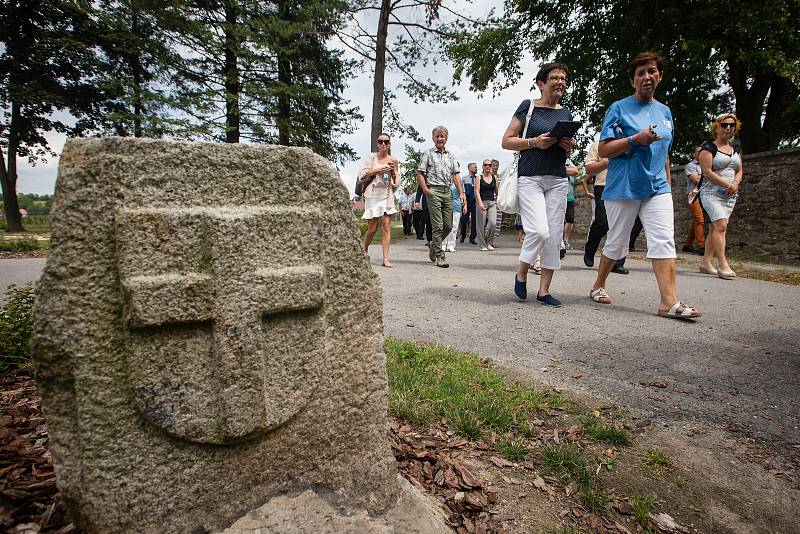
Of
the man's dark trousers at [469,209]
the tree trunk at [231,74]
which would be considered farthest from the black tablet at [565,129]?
the tree trunk at [231,74]

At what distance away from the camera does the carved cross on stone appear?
4.09 feet

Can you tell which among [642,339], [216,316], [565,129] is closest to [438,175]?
[565,129]

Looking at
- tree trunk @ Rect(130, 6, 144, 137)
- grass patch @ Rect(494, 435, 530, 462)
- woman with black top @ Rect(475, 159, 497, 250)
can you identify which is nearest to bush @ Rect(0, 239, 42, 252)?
tree trunk @ Rect(130, 6, 144, 137)

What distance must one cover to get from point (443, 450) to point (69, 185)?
69.9 inches


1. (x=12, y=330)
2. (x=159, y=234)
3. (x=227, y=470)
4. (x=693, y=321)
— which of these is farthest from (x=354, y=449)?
(x=693, y=321)

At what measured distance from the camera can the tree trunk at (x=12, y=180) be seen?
16.0 meters

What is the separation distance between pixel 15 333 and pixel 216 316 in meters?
2.12

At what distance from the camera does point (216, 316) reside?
1307 mm

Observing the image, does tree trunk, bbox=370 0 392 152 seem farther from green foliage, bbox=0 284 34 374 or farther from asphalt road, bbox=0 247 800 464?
green foliage, bbox=0 284 34 374

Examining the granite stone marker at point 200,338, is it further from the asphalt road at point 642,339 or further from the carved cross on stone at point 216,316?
the asphalt road at point 642,339

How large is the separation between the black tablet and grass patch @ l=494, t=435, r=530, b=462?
2.88 meters

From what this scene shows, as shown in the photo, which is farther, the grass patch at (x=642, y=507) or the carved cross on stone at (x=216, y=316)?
the grass patch at (x=642, y=507)

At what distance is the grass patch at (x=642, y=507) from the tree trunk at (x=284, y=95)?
50.6 ft

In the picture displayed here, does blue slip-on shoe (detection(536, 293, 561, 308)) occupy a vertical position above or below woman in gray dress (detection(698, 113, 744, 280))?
below
